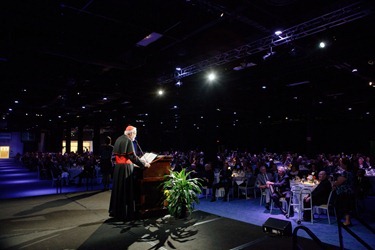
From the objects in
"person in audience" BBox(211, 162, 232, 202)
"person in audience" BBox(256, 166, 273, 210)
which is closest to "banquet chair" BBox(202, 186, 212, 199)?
"person in audience" BBox(211, 162, 232, 202)

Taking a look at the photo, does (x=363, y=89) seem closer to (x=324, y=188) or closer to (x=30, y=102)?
(x=324, y=188)

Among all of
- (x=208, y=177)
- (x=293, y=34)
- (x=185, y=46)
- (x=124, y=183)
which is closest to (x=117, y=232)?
(x=124, y=183)

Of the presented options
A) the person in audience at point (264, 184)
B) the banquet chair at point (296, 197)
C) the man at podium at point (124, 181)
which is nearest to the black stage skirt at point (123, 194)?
the man at podium at point (124, 181)

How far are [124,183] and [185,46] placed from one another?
5200 millimetres

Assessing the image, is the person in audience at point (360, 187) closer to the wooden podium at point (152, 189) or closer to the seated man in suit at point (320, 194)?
the seated man in suit at point (320, 194)

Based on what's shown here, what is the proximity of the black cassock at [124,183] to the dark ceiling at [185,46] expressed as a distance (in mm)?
3179

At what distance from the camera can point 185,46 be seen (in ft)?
26.7

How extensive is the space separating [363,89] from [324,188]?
958 centimetres

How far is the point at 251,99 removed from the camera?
15.8m

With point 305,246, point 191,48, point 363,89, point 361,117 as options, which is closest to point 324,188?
point 305,246

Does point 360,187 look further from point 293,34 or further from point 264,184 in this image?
point 293,34

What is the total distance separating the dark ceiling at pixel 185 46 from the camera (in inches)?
218

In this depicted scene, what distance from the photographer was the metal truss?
505cm

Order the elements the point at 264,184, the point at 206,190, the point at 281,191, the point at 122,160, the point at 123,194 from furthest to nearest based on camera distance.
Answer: the point at 206,190
the point at 264,184
the point at 281,191
the point at 122,160
the point at 123,194
